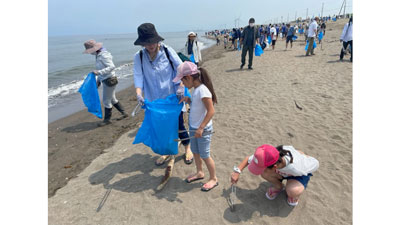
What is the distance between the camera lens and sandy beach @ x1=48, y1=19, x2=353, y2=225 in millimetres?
2459

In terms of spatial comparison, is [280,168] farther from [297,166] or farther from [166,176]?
[166,176]

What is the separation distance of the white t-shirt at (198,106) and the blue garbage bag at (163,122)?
33cm

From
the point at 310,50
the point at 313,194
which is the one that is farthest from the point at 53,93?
the point at 310,50

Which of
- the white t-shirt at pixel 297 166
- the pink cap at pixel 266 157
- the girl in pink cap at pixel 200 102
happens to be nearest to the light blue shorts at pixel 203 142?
the girl in pink cap at pixel 200 102

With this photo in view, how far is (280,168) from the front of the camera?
227 cm

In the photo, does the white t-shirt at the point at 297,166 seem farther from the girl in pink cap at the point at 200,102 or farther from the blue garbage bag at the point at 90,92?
the blue garbage bag at the point at 90,92

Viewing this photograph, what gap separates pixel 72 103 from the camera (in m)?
9.11

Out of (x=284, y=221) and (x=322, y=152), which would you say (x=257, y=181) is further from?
(x=322, y=152)

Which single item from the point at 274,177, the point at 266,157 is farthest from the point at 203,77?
the point at 274,177

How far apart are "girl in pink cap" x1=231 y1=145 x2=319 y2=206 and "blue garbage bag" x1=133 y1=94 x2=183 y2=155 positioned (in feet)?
2.98

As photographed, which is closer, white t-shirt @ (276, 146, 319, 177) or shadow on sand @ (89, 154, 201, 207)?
white t-shirt @ (276, 146, 319, 177)

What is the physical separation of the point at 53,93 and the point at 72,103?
262 cm

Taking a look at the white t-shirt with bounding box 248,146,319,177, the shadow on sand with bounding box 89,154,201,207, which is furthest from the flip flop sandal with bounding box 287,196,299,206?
the shadow on sand with bounding box 89,154,201,207

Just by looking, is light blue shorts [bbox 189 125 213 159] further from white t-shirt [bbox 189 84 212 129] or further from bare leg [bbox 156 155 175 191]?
bare leg [bbox 156 155 175 191]
